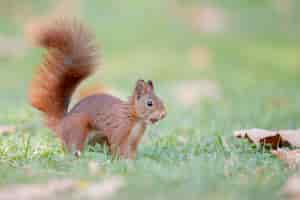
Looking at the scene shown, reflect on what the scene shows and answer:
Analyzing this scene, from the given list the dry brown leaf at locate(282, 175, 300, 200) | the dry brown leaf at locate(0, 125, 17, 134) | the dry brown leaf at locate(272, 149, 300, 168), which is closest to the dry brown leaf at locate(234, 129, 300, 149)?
the dry brown leaf at locate(272, 149, 300, 168)

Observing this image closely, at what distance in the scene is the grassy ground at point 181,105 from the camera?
11.6 ft

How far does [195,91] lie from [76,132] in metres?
4.13

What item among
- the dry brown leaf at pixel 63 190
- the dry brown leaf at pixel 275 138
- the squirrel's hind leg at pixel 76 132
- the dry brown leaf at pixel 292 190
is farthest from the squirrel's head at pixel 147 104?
the dry brown leaf at pixel 292 190

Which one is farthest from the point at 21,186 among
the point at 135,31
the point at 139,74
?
the point at 135,31

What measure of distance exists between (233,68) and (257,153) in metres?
6.46

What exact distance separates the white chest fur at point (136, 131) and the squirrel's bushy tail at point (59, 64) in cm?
57

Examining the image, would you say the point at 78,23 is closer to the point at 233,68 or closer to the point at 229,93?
the point at 229,93

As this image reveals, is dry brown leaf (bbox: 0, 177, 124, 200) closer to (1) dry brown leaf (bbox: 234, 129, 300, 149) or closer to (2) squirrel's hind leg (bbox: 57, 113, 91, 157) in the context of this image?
(2) squirrel's hind leg (bbox: 57, 113, 91, 157)

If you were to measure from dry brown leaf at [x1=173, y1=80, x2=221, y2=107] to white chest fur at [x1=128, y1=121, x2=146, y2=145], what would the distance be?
3.06 metres

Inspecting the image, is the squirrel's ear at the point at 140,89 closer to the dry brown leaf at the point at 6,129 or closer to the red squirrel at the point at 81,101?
the red squirrel at the point at 81,101

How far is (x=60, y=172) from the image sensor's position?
383 centimetres

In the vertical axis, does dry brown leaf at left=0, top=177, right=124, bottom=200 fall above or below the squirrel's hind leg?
below

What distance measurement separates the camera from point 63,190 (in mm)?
3273

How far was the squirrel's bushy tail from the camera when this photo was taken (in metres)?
5.00
